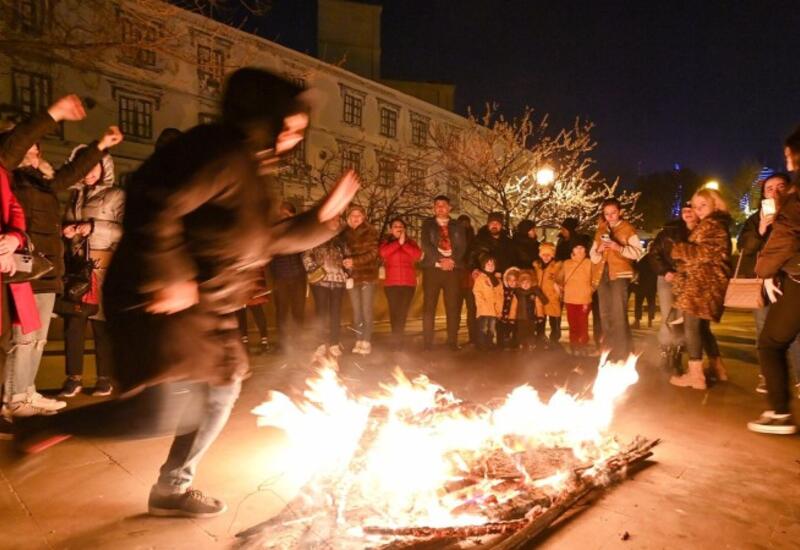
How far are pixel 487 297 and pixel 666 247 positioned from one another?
2.85 meters

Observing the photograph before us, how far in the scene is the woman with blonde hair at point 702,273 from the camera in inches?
253

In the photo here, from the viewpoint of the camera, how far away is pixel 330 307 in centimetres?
849

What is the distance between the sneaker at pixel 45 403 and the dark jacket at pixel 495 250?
633cm

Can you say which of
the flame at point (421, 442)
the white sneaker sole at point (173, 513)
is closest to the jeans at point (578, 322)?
the flame at point (421, 442)

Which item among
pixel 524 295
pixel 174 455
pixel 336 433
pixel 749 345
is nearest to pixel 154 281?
pixel 174 455

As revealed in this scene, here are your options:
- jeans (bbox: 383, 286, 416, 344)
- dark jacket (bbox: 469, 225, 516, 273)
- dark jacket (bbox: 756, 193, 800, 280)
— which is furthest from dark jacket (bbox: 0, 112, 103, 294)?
dark jacket (bbox: 469, 225, 516, 273)

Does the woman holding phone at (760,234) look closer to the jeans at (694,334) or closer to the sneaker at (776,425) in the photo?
the jeans at (694,334)

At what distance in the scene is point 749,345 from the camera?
1059 centimetres

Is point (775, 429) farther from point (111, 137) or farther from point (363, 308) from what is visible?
point (111, 137)

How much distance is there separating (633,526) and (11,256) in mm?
4342

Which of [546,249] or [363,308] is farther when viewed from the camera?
[546,249]

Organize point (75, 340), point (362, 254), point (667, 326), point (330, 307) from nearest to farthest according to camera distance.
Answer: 1. point (75, 340)
2. point (667, 326)
3. point (330, 307)
4. point (362, 254)

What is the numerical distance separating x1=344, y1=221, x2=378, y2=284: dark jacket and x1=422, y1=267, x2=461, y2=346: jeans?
987 millimetres

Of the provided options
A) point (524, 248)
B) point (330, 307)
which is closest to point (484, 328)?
point (524, 248)
